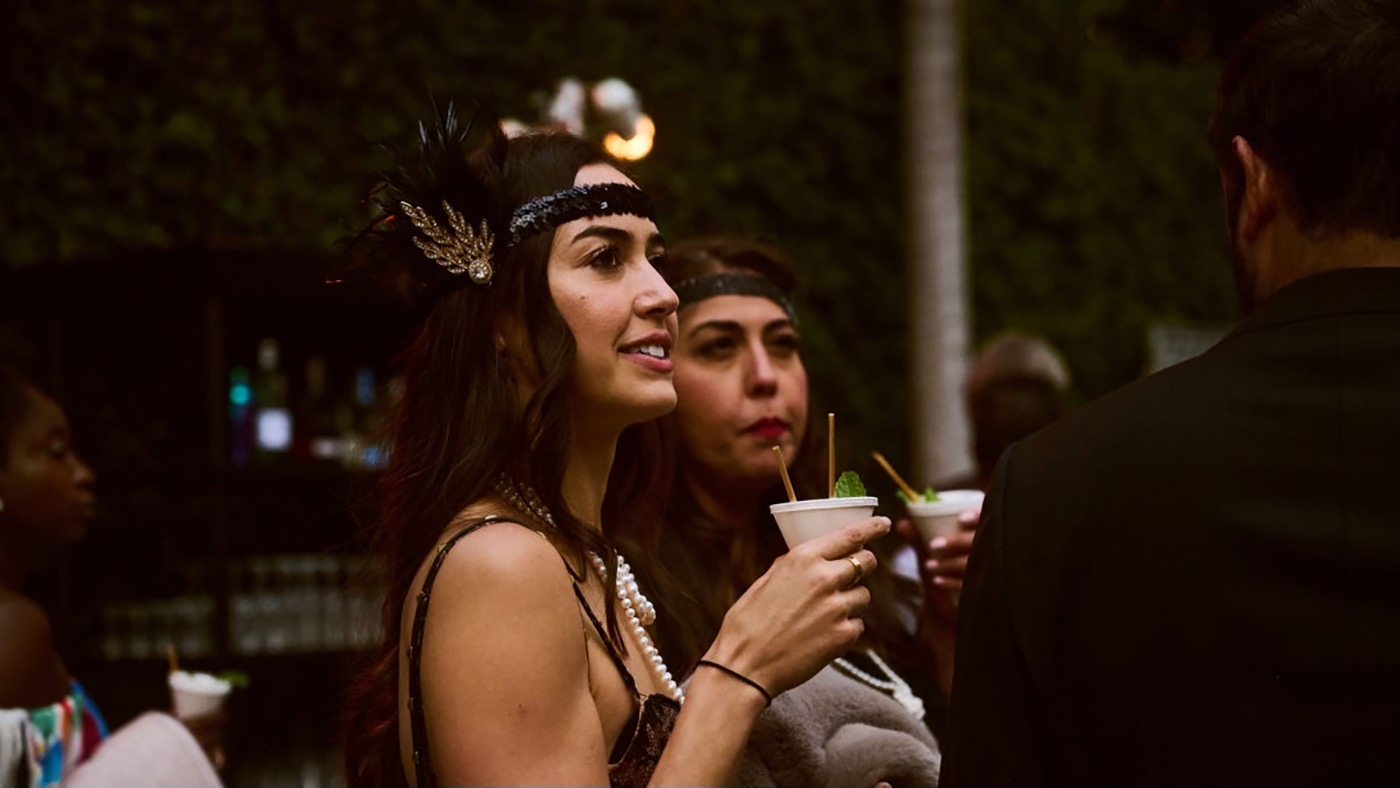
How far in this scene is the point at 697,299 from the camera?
346cm

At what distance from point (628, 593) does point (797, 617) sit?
0.47 m

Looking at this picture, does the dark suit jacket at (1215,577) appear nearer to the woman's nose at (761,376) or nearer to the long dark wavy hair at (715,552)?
the long dark wavy hair at (715,552)

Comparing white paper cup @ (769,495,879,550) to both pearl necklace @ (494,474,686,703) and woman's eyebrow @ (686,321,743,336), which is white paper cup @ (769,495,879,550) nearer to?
pearl necklace @ (494,474,686,703)

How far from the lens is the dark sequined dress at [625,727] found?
2.06m

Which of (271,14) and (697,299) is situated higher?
(271,14)

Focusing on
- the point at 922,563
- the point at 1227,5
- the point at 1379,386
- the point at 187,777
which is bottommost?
the point at 187,777

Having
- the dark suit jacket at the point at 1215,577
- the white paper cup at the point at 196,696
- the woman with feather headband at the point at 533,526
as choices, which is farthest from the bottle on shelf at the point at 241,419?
the dark suit jacket at the point at 1215,577

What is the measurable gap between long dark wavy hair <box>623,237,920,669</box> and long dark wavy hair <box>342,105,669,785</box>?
0.42 metres

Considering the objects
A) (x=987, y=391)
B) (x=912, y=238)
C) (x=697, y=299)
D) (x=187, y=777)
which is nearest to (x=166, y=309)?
(x=187, y=777)

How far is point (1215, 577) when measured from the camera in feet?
5.36

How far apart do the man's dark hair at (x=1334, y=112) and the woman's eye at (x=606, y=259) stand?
1093mm

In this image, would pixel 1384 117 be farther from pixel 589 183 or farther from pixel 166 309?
pixel 166 309

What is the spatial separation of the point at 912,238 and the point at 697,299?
492cm

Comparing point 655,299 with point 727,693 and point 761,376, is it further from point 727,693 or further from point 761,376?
point 761,376
